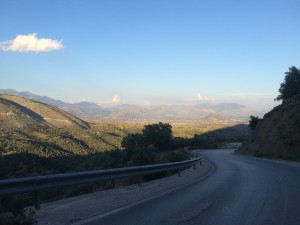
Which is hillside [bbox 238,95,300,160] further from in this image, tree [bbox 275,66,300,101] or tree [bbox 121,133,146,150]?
tree [bbox 121,133,146,150]

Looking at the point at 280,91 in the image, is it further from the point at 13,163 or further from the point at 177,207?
the point at 177,207

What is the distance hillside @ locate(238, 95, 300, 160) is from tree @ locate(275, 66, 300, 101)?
→ 1251 cm

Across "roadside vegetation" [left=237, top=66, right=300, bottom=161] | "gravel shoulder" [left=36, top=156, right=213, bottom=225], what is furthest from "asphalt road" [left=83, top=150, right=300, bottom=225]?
"roadside vegetation" [left=237, top=66, right=300, bottom=161]

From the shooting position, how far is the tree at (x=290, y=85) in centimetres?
6582

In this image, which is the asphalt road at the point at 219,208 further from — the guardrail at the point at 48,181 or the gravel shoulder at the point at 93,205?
the guardrail at the point at 48,181

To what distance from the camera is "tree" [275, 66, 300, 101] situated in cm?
6582

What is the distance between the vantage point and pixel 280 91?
6981 centimetres

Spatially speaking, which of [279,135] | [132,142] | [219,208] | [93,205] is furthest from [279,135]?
[93,205]

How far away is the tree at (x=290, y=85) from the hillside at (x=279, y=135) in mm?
12514

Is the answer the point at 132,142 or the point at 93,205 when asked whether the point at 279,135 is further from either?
the point at 93,205

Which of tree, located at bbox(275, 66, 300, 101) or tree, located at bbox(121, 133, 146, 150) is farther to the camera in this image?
tree, located at bbox(275, 66, 300, 101)

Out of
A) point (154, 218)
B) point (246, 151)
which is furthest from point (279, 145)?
point (154, 218)

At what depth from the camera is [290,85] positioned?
66.6 m

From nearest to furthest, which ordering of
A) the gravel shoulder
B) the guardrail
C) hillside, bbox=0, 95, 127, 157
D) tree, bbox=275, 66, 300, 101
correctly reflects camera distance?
1. the guardrail
2. the gravel shoulder
3. tree, bbox=275, 66, 300, 101
4. hillside, bbox=0, 95, 127, 157
